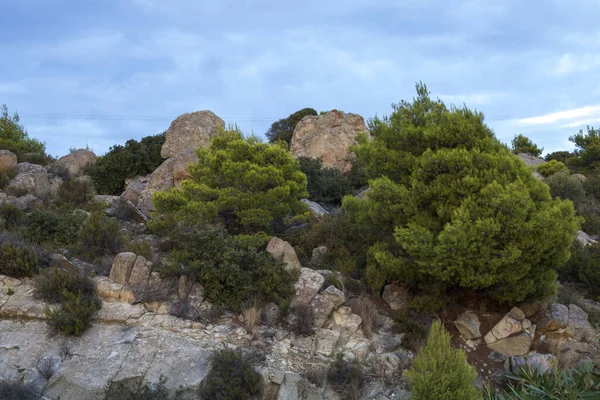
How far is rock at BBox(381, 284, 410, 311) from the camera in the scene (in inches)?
443

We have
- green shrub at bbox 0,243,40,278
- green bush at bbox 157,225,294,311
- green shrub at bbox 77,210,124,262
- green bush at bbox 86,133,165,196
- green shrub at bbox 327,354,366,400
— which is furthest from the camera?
green bush at bbox 86,133,165,196

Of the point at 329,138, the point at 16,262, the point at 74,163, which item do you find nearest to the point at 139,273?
the point at 16,262

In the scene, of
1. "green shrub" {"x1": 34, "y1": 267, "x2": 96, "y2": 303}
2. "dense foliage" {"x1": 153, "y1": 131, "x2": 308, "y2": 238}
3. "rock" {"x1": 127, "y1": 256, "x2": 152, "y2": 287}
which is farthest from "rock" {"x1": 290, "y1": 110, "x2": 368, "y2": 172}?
"green shrub" {"x1": 34, "y1": 267, "x2": 96, "y2": 303}

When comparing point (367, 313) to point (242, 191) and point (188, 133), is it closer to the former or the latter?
point (242, 191)

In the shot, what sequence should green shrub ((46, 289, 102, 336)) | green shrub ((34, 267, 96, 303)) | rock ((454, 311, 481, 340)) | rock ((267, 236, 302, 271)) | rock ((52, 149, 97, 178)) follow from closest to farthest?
green shrub ((46, 289, 102, 336)), green shrub ((34, 267, 96, 303)), rock ((454, 311, 481, 340)), rock ((267, 236, 302, 271)), rock ((52, 149, 97, 178))

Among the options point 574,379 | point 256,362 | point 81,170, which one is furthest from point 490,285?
point 81,170

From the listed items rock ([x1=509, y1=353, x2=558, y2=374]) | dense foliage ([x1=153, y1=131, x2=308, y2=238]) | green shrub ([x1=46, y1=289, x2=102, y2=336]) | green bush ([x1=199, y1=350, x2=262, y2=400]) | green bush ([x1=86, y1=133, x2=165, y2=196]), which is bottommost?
rock ([x1=509, y1=353, x2=558, y2=374])

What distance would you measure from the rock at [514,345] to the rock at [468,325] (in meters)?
0.39

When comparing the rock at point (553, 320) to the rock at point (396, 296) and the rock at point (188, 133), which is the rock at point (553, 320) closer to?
the rock at point (396, 296)

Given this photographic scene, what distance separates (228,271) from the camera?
10.3m

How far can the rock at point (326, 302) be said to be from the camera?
10.3 metres

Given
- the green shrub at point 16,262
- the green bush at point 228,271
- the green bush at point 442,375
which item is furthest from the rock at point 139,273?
the green bush at point 442,375

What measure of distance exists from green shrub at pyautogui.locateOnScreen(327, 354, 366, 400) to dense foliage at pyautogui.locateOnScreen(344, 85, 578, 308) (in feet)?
8.14

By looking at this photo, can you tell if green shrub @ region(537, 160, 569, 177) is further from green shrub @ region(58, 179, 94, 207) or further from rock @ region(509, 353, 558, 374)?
green shrub @ region(58, 179, 94, 207)
